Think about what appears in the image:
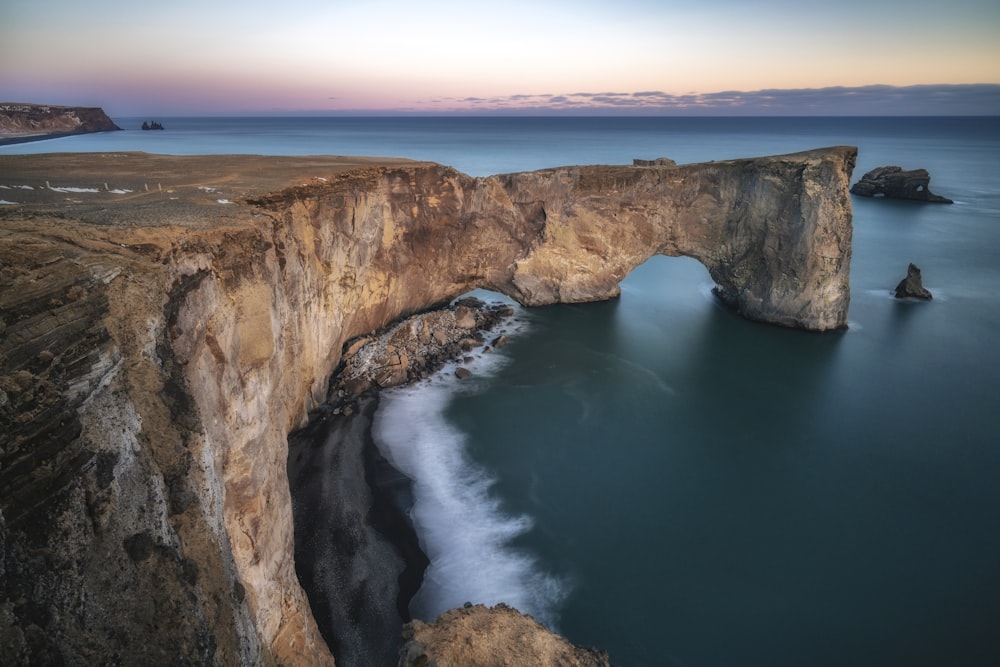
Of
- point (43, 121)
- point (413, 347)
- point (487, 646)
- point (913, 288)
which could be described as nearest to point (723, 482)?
point (487, 646)

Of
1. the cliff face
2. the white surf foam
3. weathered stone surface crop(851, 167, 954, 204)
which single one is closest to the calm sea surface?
the white surf foam

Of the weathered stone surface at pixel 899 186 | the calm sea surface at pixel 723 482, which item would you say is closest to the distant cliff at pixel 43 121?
the calm sea surface at pixel 723 482

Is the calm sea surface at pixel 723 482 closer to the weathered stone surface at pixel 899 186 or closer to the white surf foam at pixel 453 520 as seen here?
the white surf foam at pixel 453 520

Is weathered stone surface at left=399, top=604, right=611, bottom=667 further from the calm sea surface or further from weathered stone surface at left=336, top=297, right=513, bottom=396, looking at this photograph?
weathered stone surface at left=336, top=297, right=513, bottom=396

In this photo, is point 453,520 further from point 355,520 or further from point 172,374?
point 172,374

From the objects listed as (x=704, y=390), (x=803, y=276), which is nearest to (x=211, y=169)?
(x=704, y=390)
